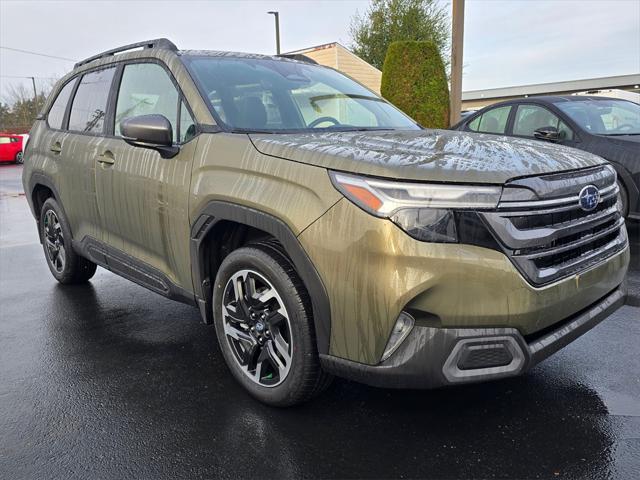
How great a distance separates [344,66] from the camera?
20.9 meters

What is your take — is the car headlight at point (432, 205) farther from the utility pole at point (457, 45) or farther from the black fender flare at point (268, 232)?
the utility pole at point (457, 45)

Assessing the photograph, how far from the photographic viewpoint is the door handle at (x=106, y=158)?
11.6ft

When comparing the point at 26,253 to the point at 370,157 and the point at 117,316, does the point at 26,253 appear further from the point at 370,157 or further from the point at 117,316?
the point at 370,157

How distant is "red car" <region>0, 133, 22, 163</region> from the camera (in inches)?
979

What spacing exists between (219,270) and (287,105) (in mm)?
1122

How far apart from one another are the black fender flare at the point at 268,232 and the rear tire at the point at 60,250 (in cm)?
207

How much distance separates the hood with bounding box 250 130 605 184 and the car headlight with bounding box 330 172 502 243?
38 mm

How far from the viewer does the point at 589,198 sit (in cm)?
232

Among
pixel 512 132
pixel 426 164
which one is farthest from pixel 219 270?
pixel 512 132

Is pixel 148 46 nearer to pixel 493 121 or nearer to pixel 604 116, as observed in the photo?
pixel 493 121

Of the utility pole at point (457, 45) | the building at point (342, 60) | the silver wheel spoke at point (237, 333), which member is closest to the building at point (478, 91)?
the building at point (342, 60)

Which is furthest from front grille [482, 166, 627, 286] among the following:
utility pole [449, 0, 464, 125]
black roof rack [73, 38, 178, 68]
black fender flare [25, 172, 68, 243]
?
utility pole [449, 0, 464, 125]

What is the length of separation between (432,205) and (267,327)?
40.6 inches

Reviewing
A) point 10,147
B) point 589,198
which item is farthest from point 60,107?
point 10,147
